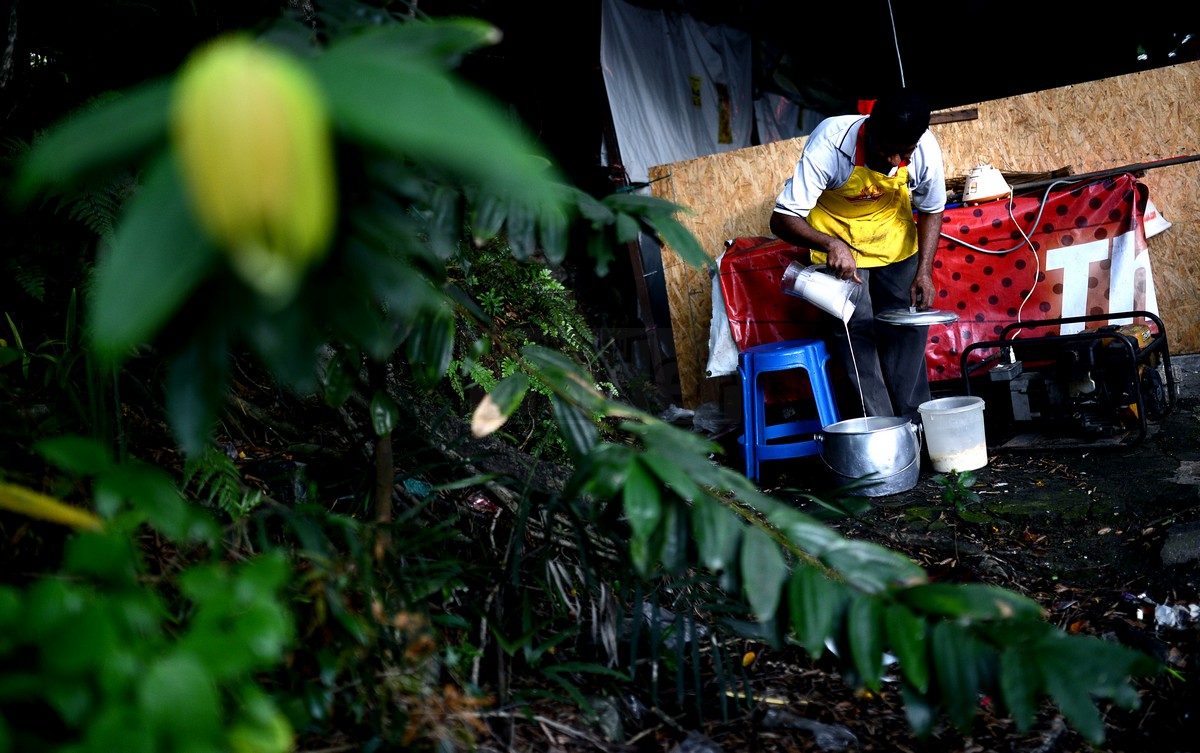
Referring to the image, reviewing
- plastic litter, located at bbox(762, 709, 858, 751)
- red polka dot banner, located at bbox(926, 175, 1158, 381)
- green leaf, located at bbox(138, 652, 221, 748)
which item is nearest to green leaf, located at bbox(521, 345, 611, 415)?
green leaf, located at bbox(138, 652, 221, 748)

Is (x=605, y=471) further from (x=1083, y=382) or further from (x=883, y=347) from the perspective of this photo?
(x=1083, y=382)

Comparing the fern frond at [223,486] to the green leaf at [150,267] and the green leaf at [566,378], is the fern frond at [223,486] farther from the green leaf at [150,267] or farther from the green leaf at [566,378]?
the green leaf at [150,267]

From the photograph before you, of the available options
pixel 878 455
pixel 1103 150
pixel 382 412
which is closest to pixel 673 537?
pixel 382 412

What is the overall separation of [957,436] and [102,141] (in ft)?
12.5

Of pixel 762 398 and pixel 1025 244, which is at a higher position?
pixel 1025 244

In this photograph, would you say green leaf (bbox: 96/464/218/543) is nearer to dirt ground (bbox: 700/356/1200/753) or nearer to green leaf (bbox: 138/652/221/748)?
green leaf (bbox: 138/652/221/748)

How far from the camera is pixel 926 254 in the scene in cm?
416

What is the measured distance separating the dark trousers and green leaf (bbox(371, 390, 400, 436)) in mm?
3059

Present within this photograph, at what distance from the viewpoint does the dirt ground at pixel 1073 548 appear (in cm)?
161

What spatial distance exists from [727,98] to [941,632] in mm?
6979

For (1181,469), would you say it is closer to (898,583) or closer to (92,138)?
(898,583)

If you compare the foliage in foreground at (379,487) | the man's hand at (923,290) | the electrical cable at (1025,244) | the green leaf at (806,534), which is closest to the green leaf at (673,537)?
the foliage in foreground at (379,487)

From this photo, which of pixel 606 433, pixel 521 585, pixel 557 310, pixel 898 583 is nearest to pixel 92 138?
pixel 898 583

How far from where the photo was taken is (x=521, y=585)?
1724 millimetres
